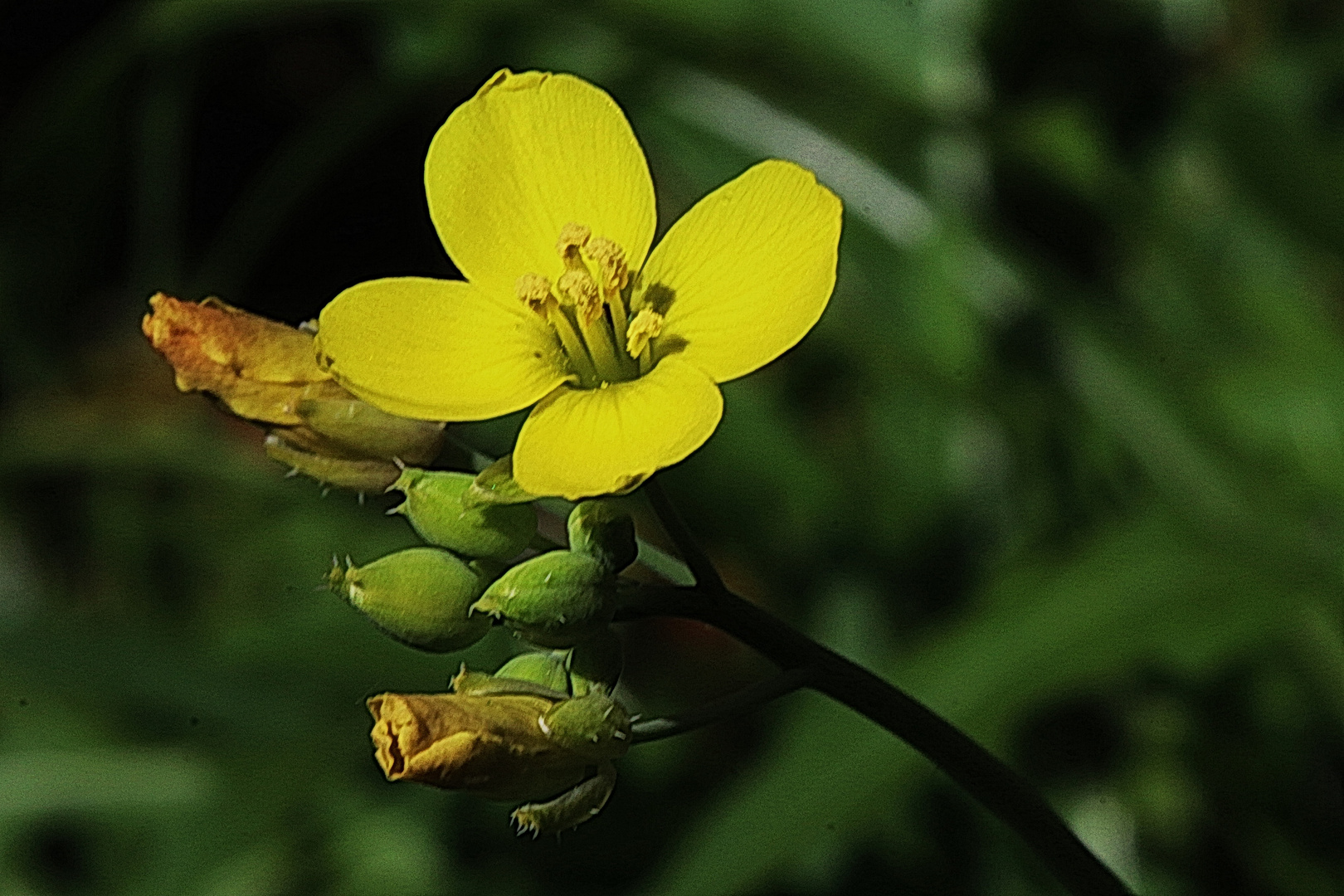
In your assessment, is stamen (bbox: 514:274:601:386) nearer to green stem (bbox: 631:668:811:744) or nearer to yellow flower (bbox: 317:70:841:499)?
yellow flower (bbox: 317:70:841:499)

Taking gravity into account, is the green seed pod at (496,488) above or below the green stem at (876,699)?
above

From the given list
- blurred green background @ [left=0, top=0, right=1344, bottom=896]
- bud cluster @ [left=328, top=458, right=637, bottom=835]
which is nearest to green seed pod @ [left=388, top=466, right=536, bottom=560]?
bud cluster @ [left=328, top=458, right=637, bottom=835]

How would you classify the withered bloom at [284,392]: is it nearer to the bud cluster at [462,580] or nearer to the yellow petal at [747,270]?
the bud cluster at [462,580]

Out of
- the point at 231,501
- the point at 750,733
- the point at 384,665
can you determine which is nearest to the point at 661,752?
the point at 750,733

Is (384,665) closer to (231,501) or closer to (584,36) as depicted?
(231,501)

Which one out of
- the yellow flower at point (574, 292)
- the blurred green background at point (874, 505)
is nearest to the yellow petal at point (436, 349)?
the yellow flower at point (574, 292)

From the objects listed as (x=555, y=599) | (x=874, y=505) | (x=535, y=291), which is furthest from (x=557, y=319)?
(x=874, y=505)

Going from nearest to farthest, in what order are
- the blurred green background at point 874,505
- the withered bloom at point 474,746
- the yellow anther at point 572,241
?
the withered bloom at point 474,746, the yellow anther at point 572,241, the blurred green background at point 874,505
